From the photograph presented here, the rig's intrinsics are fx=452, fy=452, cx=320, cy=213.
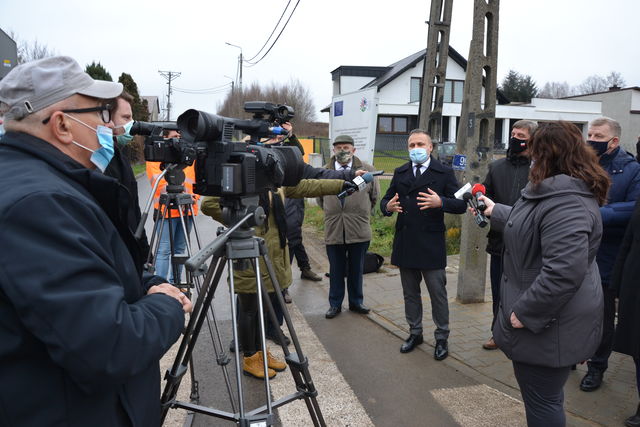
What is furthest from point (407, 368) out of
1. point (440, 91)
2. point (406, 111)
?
point (406, 111)

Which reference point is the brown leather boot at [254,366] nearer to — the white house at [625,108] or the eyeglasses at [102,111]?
the eyeglasses at [102,111]

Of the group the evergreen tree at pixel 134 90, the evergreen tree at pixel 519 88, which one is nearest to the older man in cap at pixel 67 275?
the evergreen tree at pixel 134 90

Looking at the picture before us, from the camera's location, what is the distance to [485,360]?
409 centimetres

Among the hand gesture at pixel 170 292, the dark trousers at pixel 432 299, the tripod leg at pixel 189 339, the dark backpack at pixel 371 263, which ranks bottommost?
the dark backpack at pixel 371 263

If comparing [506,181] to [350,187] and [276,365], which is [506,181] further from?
[276,365]

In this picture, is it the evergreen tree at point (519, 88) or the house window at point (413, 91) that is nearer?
the house window at point (413, 91)

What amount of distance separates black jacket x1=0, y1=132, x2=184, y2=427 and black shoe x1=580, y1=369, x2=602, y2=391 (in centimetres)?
347

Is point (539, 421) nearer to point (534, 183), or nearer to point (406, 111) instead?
point (534, 183)

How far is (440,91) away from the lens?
27.7 feet

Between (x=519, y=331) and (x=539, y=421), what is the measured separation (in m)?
0.46

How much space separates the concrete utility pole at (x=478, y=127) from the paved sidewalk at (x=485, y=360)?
37cm

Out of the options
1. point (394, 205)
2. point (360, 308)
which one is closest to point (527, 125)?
point (394, 205)

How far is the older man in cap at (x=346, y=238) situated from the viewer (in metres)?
5.28

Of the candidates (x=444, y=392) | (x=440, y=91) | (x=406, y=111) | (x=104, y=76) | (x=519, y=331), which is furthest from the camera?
(x=406, y=111)
